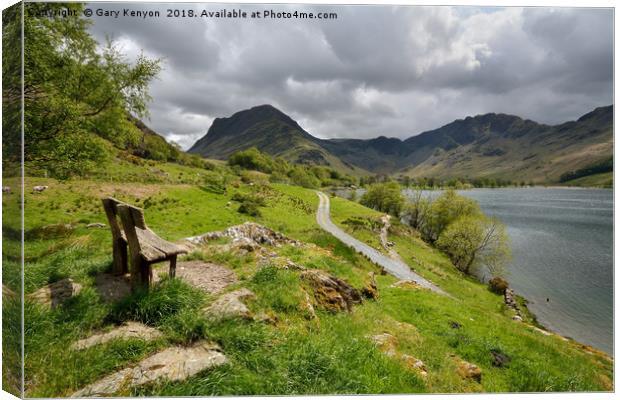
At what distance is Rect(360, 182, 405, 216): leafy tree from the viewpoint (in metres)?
62.4

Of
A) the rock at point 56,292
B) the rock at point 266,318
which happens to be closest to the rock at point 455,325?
the rock at point 266,318

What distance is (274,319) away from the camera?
5.63 m

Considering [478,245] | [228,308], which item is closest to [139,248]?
[228,308]

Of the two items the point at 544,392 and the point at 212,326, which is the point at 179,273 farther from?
the point at 544,392

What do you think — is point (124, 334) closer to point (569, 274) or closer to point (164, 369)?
point (164, 369)

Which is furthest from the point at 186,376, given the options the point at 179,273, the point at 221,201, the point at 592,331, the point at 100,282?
the point at 592,331

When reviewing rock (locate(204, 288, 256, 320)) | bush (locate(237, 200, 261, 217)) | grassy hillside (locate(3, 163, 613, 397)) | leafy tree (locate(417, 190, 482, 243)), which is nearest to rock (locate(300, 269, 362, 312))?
grassy hillside (locate(3, 163, 613, 397))

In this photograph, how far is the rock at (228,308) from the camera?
201 inches

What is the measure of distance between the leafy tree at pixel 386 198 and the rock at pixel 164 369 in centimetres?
5890

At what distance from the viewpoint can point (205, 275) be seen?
7.71 meters

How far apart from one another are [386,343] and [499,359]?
4.72 m

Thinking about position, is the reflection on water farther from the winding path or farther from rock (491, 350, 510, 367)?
the winding path

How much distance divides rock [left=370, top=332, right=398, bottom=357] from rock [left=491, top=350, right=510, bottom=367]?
3.74 m

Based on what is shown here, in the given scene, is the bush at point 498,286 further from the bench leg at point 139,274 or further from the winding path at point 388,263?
the bench leg at point 139,274
